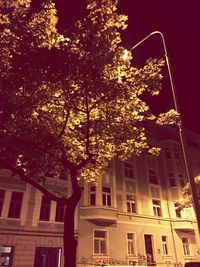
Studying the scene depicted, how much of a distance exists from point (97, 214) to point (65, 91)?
14.2m

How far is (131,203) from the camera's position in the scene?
2605 centimetres

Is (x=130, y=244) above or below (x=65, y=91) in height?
below

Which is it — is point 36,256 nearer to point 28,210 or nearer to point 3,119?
point 28,210

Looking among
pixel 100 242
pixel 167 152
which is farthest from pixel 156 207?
pixel 100 242

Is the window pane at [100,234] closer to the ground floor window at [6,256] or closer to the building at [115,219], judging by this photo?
the building at [115,219]

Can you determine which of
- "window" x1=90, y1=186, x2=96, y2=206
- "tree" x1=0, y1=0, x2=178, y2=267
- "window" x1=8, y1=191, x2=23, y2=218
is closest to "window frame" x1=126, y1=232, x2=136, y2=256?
"window" x1=90, y1=186, x2=96, y2=206

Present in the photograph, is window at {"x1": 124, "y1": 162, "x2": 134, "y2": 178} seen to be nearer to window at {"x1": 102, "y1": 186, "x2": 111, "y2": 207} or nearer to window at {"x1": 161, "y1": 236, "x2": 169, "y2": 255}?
window at {"x1": 102, "y1": 186, "x2": 111, "y2": 207}

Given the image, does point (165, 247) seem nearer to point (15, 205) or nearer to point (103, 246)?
point (103, 246)

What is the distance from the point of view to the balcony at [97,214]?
21.7 m

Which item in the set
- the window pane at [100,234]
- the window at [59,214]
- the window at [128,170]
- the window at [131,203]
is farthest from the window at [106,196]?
the window at [59,214]

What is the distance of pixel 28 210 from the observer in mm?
19750

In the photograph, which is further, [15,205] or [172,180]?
[172,180]

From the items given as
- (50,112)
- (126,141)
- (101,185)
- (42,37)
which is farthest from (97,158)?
(101,185)

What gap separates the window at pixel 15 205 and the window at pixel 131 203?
11.1 metres
